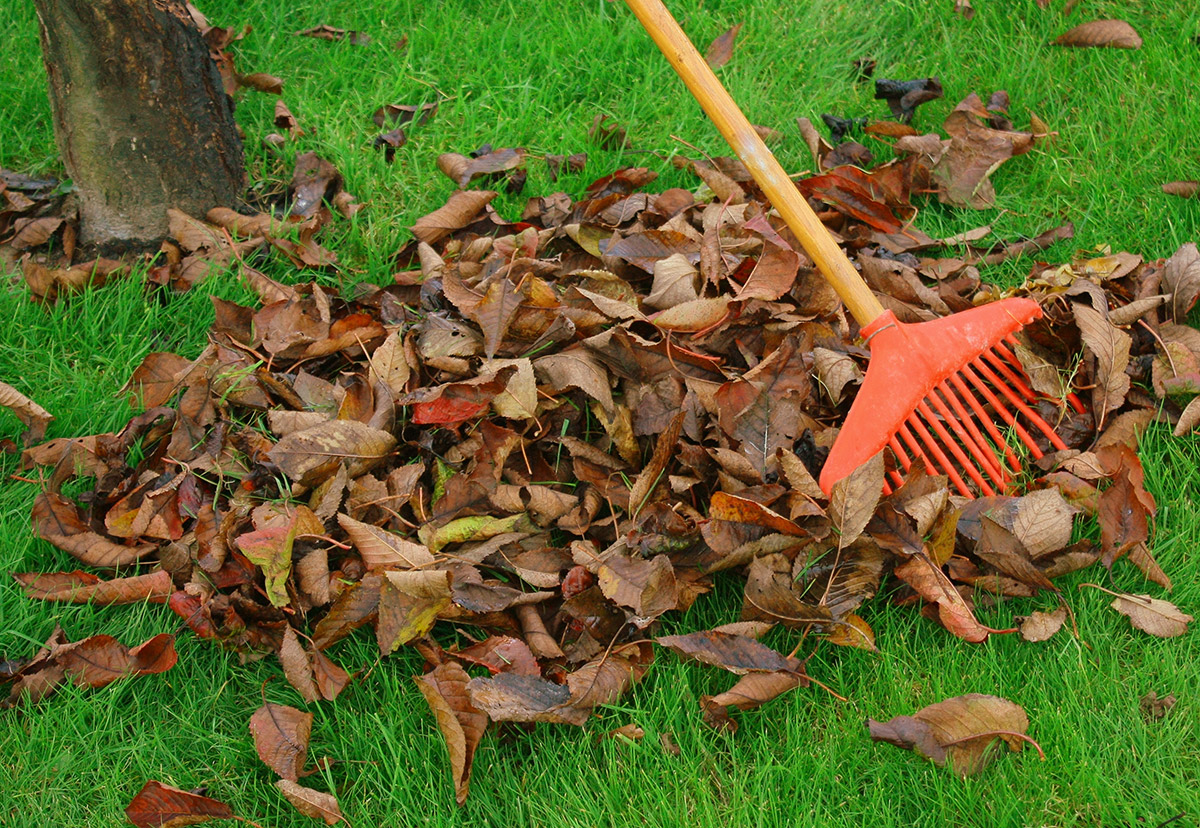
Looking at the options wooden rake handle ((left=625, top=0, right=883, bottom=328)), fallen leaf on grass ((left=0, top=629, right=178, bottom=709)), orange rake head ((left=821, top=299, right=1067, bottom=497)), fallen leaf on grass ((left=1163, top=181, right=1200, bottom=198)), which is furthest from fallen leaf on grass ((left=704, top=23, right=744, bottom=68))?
fallen leaf on grass ((left=0, top=629, right=178, bottom=709))

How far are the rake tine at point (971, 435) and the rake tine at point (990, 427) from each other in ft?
0.08

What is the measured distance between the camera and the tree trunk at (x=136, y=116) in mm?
2752

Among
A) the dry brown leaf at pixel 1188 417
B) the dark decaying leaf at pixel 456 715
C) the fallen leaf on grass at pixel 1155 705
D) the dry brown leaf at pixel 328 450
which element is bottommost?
the fallen leaf on grass at pixel 1155 705

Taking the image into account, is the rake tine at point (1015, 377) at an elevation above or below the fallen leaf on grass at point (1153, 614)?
above

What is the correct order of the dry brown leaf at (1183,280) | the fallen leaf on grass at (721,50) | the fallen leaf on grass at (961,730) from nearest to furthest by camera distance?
the fallen leaf on grass at (961,730), the dry brown leaf at (1183,280), the fallen leaf on grass at (721,50)

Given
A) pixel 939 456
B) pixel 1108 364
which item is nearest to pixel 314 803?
pixel 939 456

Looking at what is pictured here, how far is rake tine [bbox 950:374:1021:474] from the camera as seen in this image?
88.9 inches

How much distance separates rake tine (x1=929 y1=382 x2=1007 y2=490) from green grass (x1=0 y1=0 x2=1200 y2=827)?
1.00ft

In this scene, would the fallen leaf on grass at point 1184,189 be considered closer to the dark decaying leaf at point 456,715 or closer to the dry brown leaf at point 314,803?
the dark decaying leaf at point 456,715

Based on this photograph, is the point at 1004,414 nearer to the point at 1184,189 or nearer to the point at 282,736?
the point at 1184,189

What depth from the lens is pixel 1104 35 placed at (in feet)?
10.8

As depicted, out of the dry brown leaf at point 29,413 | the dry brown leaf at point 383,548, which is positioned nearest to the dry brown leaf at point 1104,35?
the dry brown leaf at point 383,548

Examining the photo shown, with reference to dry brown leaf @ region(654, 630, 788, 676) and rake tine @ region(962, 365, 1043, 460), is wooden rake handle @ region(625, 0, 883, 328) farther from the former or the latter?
dry brown leaf @ region(654, 630, 788, 676)

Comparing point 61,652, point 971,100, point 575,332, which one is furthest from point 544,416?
point 971,100
